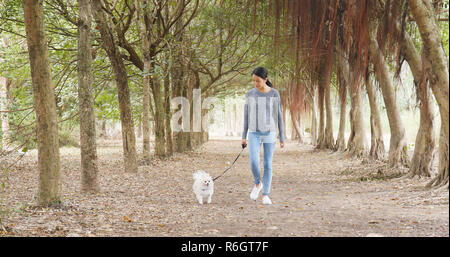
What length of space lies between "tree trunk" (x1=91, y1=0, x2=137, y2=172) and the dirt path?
2.97ft

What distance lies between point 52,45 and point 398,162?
9.85 m

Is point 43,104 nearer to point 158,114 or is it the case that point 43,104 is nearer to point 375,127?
point 158,114

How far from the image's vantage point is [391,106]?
10.2m

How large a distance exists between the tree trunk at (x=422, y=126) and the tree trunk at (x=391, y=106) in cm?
161

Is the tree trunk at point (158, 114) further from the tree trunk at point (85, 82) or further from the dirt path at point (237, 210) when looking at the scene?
the tree trunk at point (85, 82)

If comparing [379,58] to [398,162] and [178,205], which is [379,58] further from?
[178,205]

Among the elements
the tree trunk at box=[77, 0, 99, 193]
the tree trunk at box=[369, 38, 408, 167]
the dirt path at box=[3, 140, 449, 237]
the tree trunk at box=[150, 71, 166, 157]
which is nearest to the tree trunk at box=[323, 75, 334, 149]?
the tree trunk at box=[150, 71, 166, 157]

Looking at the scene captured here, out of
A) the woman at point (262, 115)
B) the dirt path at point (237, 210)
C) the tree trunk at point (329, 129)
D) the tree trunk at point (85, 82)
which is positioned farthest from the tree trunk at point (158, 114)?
the tree trunk at point (329, 129)

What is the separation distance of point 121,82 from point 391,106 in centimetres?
654

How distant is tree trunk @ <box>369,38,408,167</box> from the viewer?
33.1 feet

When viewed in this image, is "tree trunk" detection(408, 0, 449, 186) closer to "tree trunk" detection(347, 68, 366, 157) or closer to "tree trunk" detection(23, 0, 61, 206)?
"tree trunk" detection(23, 0, 61, 206)

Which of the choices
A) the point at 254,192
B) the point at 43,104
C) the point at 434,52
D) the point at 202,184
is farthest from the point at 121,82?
the point at 434,52

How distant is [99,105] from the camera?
1445 cm

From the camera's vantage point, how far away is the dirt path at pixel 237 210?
169 inches
